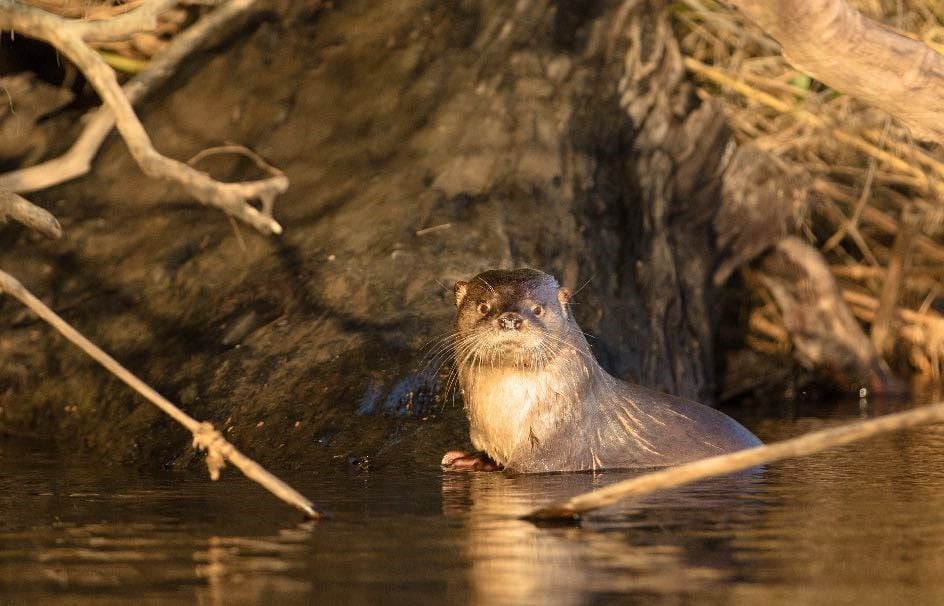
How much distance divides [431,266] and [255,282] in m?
0.73

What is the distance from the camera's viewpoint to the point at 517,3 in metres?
7.46

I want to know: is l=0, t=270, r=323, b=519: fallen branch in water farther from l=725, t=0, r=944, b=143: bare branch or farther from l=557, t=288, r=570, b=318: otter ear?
l=725, t=0, r=944, b=143: bare branch

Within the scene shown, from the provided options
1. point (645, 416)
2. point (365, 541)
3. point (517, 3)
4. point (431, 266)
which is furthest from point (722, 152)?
point (365, 541)

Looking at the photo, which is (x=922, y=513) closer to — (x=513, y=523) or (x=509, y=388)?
(x=513, y=523)

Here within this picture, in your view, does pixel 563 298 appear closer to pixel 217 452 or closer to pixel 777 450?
pixel 217 452

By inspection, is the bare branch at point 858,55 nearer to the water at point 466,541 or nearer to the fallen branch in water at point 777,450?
the water at point 466,541

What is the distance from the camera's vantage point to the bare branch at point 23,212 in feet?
16.5

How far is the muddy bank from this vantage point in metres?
5.99

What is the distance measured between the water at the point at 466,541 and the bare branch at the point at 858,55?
1.19m

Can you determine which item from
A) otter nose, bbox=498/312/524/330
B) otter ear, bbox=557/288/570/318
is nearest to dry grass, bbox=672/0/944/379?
otter ear, bbox=557/288/570/318

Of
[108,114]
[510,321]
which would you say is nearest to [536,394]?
[510,321]

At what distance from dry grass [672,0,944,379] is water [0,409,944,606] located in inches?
137

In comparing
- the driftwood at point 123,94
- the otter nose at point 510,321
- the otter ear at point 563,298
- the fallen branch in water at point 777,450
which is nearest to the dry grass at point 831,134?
the otter ear at point 563,298

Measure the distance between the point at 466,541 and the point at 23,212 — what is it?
2.11 metres
